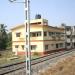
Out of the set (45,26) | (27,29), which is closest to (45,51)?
(45,26)

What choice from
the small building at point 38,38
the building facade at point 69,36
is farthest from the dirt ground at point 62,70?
the building facade at point 69,36

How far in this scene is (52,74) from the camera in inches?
688

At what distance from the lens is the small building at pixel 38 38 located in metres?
44.4

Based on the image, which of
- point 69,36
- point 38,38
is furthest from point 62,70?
point 69,36

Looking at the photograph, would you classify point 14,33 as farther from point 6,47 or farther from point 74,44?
point 74,44

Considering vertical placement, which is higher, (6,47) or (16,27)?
(16,27)

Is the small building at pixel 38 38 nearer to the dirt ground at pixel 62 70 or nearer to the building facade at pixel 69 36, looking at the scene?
the building facade at pixel 69 36

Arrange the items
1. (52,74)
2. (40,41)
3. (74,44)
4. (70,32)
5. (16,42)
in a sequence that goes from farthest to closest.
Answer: (74,44) → (70,32) → (16,42) → (40,41) → (52,74)

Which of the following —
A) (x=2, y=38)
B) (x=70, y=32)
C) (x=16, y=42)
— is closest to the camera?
(x=16, y=42)

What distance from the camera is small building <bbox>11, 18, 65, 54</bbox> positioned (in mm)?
44438

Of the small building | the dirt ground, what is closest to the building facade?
the small building

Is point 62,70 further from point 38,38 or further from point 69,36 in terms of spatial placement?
point 69,36

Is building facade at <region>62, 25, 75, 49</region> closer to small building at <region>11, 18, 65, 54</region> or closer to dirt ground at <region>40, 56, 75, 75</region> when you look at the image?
small building at <region>11, 18, 65, 54</region>

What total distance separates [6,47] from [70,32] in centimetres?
2244
